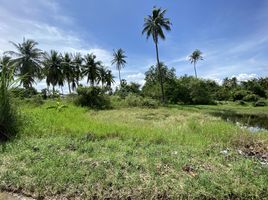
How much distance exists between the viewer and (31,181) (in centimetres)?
355

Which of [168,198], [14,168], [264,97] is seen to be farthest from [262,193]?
[264,97]

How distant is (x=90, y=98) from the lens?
24.1 meters

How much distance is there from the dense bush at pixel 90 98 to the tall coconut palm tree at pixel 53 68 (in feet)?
56.4

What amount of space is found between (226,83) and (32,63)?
4833 cm

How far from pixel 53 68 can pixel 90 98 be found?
18.1 meters

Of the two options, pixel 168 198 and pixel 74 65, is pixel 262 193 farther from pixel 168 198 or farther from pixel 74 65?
pixel 74 65

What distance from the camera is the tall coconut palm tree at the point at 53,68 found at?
38.8 meters

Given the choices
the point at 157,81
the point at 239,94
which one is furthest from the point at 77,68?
the point at 239,94

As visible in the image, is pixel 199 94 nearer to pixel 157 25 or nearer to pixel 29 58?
pixel 157 25

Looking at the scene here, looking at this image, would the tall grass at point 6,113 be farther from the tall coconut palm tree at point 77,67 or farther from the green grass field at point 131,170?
the tall coconut palm tree at point 77,67

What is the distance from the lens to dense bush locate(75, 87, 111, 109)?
23844mm

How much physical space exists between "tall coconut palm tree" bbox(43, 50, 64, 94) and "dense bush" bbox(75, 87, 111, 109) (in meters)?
17.2

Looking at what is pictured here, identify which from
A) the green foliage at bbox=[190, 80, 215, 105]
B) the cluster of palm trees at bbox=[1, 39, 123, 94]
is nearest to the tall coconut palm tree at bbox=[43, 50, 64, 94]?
the cluster of palm trees at bbox=[1, 39, 123, 94]

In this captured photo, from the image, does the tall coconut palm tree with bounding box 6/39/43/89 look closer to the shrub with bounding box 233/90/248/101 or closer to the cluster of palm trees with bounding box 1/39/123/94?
the cluster of palm trees with bounding box 1/39/123/94
